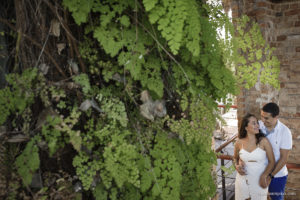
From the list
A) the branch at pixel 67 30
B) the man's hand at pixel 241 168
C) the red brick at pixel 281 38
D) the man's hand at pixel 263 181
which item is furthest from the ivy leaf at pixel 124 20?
the red brick at pixel 281 38

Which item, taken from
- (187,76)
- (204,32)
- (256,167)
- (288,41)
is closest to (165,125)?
(187,76)

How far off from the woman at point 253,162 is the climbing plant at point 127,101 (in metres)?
1.48

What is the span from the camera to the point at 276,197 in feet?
11.4

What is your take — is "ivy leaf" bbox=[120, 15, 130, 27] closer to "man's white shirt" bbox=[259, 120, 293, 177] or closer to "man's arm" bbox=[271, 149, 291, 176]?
"man's white shirt" bbox=[259, 120, 293, 177]

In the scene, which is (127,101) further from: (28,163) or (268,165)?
(268,165)

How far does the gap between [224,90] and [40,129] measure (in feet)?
4.85

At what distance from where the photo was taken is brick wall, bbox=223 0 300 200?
11.6 ft

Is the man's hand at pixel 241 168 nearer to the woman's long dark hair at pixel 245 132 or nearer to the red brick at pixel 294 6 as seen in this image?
the woman's long dark hair at pixel 245 132

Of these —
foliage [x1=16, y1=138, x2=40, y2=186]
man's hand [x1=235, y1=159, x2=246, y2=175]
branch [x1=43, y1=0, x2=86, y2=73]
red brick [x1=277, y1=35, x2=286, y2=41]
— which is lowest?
man's hand [x1=235, y1=159, x2=246, y2=175]

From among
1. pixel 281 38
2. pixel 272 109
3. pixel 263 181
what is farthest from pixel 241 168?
pixel 281 38

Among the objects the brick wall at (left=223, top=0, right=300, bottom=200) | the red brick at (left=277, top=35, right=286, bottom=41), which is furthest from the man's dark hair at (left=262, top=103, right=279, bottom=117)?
the red brick at (left=277, top=35, right=286, bottom=41)

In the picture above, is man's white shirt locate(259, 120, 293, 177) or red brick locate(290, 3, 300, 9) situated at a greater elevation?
red brick locate(290, 3, 300, 9)

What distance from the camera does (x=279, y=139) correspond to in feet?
10.7

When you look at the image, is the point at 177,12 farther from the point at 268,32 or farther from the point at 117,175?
the point at 268,32
